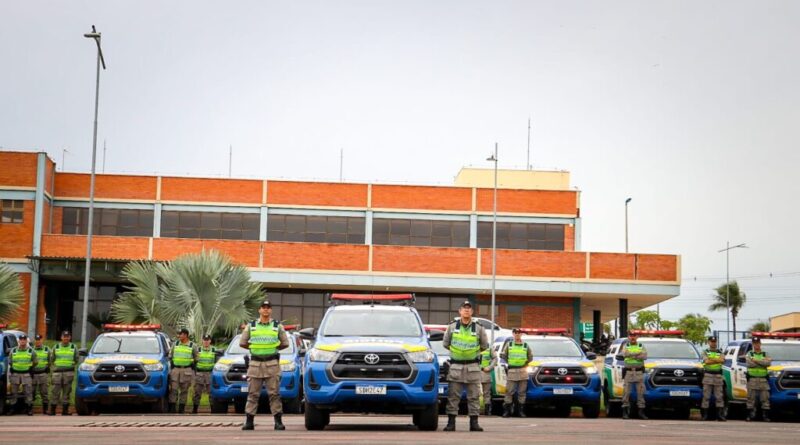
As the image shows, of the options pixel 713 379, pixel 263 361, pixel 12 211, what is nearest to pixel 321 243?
pixel 12 211

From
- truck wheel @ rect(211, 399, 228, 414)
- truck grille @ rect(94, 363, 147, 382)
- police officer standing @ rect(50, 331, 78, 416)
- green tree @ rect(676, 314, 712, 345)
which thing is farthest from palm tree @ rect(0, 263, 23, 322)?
green tree @ rect(676, 314, 712, 345)

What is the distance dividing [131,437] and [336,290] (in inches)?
1666

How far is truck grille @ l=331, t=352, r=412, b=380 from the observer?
18000 millimetres

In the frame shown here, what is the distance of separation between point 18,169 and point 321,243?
14.0 metres

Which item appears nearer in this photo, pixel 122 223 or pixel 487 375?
pixel 487 375

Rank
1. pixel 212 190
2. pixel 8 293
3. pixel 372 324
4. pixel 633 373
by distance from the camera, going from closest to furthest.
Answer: pixel 372 324 < pixel 633 373 < pixel 8 293 < pixel 212 190

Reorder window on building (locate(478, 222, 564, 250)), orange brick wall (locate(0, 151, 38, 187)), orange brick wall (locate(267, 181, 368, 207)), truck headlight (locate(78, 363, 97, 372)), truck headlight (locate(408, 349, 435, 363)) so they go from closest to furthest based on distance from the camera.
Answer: truck headlight (locate(408, 349, 435, 363)) → truck headlight (locate(78, 363, 97, 372)) → orange brick wall (locate(0, 151, 38, 187)) → orange brick wall (locate(267, 181, 368, 207)) → window on building (locate(478, 222, 564, 250))

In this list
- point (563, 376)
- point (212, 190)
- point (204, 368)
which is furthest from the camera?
point (212, 190)

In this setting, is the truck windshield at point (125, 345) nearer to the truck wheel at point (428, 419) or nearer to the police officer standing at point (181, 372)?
the police officer standing at point (181, 372)

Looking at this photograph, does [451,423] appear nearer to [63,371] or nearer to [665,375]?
[665,375]

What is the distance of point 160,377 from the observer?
26906mm

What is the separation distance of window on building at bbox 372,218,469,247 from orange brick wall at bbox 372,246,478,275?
458 centimetres

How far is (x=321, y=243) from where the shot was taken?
189 ft

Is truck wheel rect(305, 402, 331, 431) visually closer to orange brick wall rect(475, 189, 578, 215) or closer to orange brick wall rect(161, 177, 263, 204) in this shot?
orange brick wall rect(161, 177, 263, 204)
